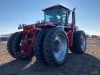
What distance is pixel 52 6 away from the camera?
11766 mm

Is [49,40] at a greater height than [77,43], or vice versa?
[49,40]

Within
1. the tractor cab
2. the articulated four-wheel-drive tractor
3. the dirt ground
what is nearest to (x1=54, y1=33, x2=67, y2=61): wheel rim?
the articulated four-wheel-drive tractor

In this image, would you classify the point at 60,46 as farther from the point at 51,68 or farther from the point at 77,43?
the point at 77,43

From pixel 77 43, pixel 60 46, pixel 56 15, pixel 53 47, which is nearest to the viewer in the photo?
pixel 53 47

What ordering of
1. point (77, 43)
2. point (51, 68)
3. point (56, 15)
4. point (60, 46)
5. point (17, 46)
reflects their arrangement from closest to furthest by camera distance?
point (51, 68), point (60, 46), point (17, 46), point (56, 15), point (77, 43)

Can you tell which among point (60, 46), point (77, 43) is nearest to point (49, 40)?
point (60, 46)

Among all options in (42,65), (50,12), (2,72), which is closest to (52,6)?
(50,12)

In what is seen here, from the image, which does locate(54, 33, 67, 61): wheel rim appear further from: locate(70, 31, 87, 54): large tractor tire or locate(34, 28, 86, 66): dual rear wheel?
locate(70, 31, 87, 54): large tractor tire

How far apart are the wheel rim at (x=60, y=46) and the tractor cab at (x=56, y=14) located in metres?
1.89

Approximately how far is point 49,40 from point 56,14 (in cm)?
382

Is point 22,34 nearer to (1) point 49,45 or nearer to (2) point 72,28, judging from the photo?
(1) point 49,45

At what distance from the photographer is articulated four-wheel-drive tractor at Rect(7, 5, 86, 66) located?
332 inches

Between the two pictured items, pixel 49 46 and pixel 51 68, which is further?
pixel 51 68

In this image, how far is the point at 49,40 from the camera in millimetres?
8312
